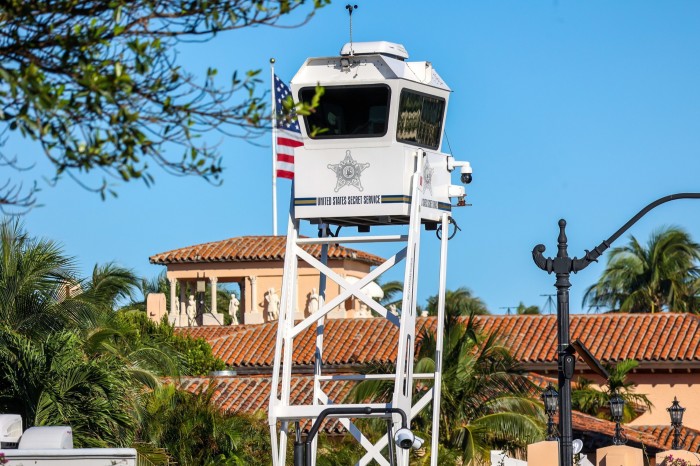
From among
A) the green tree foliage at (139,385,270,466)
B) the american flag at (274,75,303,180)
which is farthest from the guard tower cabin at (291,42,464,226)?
the green tree foliage at (139,385,270,466)

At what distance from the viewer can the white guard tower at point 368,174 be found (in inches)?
863

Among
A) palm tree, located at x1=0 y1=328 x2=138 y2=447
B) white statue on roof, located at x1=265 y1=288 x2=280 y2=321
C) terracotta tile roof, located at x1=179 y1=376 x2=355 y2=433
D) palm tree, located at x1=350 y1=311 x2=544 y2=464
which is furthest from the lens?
white statue on roof, located at x1=265 y1=288 x2=280 y2=321

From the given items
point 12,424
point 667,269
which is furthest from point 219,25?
point 667,269

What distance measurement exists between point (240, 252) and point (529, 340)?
21648 millimetres

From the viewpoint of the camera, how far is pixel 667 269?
77.2 metres

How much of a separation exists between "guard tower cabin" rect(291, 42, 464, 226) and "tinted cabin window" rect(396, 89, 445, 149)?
15 mm

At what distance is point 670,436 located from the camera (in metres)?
46.8

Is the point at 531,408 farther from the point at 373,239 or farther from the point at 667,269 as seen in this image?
the point at 667,269

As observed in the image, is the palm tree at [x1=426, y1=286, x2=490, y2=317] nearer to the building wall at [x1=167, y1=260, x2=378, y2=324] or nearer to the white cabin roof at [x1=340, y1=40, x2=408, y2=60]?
the building wall at [x1=167, y1=260, x2=378, y2=324]

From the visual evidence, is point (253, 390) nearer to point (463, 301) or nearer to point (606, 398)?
point (606, 398)

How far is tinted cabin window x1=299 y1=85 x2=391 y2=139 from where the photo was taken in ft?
72.6

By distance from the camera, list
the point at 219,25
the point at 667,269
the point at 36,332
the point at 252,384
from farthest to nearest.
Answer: the point at 667,269, the point at 252,384, the point at 36,332, the point at 219,25

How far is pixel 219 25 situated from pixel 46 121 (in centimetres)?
132

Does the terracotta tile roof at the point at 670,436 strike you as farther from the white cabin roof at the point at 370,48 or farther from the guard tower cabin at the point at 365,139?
the white cabin roof at the point at 370,48
